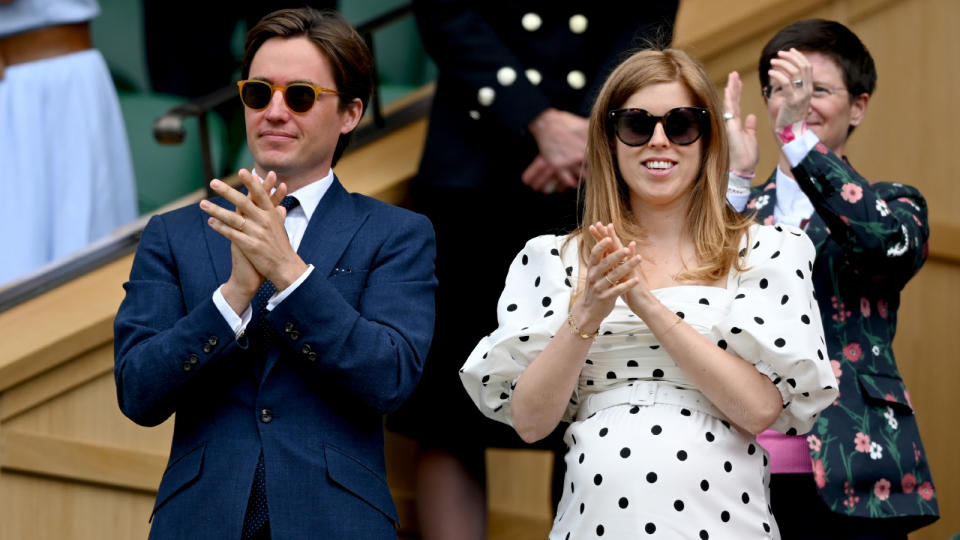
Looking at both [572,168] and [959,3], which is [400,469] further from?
[959,3]

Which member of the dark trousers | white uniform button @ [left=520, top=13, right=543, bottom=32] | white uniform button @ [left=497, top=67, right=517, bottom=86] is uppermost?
white uniform button @ [left=520, top=13, right=543, bottom=32]

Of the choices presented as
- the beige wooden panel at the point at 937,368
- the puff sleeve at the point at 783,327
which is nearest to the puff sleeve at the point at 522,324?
the puff sleeve at the point at 783,327

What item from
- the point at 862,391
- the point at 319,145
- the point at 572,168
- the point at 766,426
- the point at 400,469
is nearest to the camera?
the point at 766,426

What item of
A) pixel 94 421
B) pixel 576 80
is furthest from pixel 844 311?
pixel 94 421

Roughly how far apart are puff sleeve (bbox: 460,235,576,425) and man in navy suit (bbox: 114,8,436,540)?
0.14 meters

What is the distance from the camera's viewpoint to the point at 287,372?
278 cm

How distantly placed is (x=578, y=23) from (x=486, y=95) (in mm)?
319

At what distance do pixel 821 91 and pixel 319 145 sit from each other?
1.19 metres

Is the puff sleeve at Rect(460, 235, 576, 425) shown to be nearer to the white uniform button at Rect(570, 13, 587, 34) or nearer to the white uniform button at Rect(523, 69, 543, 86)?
the white uniform button at Rect(523, 69, 543, 86)

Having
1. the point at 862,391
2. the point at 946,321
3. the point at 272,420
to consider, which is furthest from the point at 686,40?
the point at 272,420

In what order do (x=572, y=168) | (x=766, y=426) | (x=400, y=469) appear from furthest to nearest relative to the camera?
(x=400, y=469) → (x=572, y=168) → (x=766, y=426)

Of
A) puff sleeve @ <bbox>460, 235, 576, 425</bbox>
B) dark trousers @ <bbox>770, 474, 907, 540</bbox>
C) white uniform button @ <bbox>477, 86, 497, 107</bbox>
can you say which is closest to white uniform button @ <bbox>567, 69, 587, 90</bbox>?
white uniform button @ <bbox>477, 86, 497, 107</bbox>

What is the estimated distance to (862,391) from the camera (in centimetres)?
316

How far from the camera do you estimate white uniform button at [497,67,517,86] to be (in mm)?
3596
